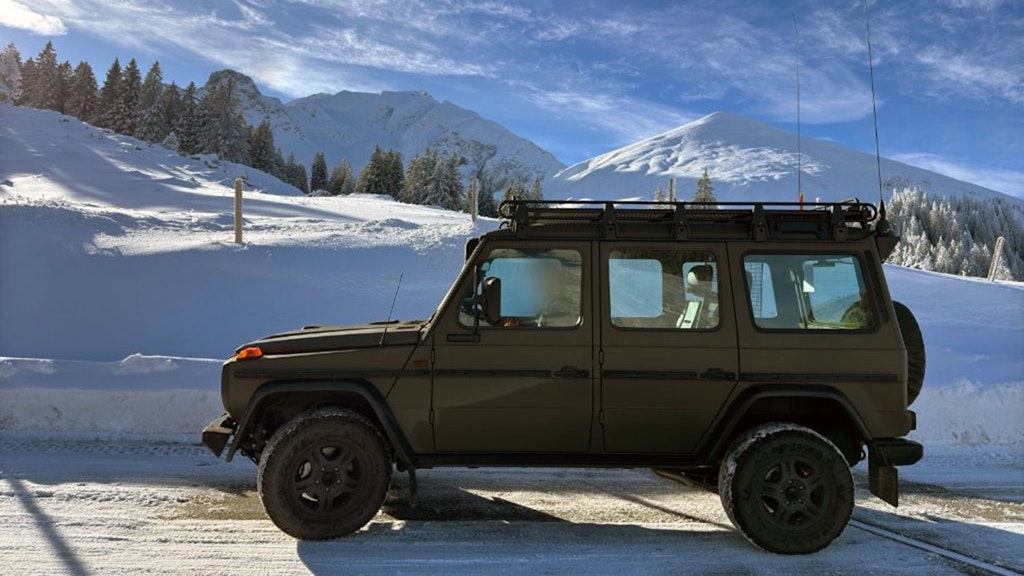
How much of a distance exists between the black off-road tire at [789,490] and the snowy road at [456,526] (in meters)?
0.17

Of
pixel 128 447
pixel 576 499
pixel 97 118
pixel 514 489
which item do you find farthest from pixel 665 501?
pixel 97 118

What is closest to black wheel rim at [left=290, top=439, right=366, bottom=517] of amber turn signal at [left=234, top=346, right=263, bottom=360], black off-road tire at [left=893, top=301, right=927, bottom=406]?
amber turn signal at [left=234, top=346, right=263, bottom=360]

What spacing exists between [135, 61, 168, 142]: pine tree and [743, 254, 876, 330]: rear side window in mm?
73104

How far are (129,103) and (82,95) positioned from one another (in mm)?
7489

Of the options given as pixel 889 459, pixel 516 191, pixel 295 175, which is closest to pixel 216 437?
pixel 889 459

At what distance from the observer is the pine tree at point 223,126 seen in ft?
216

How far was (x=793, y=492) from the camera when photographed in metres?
4.34

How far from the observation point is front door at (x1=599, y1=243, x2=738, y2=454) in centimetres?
440

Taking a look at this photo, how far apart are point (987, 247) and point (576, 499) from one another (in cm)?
10137

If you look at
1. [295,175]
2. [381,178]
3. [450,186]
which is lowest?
[450,186]

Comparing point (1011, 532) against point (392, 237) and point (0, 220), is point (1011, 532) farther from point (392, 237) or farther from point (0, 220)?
point (0, 220)

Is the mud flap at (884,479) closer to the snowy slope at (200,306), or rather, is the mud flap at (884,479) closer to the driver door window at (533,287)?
the driver door window at (533,287)

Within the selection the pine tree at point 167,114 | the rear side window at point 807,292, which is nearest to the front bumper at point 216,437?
the rear side window at point 807,292

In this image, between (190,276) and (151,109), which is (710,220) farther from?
(151,109)
